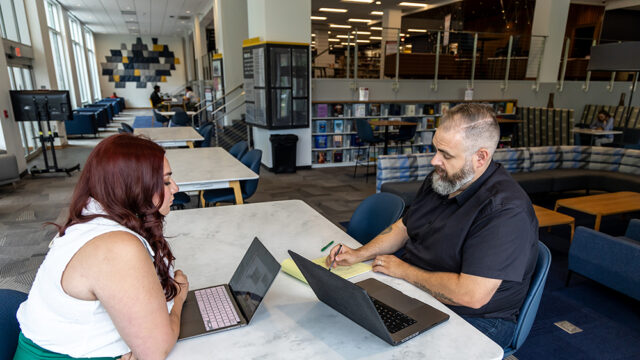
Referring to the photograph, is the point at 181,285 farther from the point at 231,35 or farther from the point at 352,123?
the point at 231,35

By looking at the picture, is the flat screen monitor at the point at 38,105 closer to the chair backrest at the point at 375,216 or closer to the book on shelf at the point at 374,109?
the book on shelf at the point at 374,109

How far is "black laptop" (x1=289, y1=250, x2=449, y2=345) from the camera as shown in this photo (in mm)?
1032

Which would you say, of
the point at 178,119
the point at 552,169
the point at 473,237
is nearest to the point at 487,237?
the point at 473,237

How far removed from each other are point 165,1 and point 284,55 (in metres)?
6.89

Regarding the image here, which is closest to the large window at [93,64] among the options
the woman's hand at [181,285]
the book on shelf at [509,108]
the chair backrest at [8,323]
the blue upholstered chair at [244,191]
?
the blue upholstered chair at [244,191]

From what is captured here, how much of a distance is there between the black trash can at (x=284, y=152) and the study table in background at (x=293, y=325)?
4942 millimetres

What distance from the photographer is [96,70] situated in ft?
64.1

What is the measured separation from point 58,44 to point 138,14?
3.40 meters

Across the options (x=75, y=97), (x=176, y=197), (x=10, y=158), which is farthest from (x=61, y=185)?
(x=75, y=97)

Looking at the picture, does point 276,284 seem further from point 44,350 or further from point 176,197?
point 176,197

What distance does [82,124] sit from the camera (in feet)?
34.4

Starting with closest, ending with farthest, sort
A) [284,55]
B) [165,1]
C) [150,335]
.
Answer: [150,335], [284,55], [165,1]

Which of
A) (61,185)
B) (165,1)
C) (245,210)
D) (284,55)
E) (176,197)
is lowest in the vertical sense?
(61,185)

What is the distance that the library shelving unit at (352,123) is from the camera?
748cm
